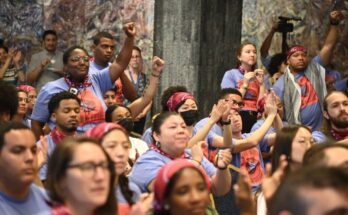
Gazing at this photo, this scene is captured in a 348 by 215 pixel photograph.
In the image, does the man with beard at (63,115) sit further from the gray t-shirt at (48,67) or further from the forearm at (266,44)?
the forearm at (266,44)

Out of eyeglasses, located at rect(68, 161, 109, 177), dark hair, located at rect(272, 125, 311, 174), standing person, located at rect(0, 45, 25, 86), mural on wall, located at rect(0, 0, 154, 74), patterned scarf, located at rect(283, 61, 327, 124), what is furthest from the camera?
mural on wall, located at rect(0, 0, 154, 74)

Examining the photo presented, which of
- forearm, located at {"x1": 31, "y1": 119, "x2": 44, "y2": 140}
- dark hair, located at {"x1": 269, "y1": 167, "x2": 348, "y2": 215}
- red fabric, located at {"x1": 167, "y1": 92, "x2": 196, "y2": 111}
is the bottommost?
forearm, located at {"x1": 31, "y1": 119, "x2": 44, "y2": 140}

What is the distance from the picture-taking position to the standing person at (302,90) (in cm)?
998

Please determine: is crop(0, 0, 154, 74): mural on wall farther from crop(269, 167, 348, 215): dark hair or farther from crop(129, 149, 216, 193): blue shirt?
crop(269, 167, 348, 215): dark hair

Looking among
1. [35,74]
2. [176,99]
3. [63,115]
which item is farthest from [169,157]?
[35,74]

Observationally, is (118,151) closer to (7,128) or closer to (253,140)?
(7,128)

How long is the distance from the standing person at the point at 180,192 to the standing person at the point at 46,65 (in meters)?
6.45

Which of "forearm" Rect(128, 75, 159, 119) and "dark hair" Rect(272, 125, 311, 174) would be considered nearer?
"dark hair" Rect(272, 125, 311, 174)

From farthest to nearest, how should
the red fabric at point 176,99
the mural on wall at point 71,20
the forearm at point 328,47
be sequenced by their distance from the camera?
the mural on wall at point 71,20
the forearm at point 328,47
the red fabric at point 176,99

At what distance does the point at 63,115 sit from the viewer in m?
7.36

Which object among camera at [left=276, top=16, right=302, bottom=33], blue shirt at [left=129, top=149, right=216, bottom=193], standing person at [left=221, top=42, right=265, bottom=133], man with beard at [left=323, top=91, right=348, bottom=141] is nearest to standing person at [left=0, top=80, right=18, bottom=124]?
blue shirt at [left=129, top=149, right=216, bottom=193]

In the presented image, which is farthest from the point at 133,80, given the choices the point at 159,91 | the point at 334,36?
the point at 334,36

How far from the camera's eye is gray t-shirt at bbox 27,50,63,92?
11672 mm

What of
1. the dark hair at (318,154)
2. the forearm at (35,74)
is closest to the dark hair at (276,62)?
the forearm at (35,74)
